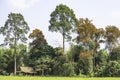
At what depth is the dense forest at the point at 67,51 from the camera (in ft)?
203

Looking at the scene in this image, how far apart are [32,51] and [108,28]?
1792cm

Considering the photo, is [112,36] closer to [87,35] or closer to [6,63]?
[87,35]

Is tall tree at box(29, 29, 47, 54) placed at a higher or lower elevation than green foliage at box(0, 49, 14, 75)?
higher

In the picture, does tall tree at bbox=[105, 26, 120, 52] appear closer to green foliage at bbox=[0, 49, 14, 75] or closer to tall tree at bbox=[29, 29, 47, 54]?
tall tree at bbox=[29, 29, 47, 54]

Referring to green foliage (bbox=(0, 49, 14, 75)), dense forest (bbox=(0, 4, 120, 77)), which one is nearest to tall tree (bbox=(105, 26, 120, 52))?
dense forest (bbox=(0, 4, 120, 77))

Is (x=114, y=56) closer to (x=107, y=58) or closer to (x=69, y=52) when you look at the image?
(x=107, y=58)

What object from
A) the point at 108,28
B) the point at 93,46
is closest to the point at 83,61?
the point at 93,46

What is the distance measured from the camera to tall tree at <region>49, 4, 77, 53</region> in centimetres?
6894

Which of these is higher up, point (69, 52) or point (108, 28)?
point (108, 28)

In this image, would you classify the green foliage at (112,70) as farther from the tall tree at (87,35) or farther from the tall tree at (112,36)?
the tall tree at (112,36)

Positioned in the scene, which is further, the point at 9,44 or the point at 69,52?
the point at 9,44

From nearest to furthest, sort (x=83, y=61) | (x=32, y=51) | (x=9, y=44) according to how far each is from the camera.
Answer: (x=83, y=61)
(x=9, y=44)
(x=32, y=51)

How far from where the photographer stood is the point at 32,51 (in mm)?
75188

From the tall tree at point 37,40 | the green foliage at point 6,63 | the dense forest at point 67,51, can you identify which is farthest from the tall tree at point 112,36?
the green foliage at point 6,63
